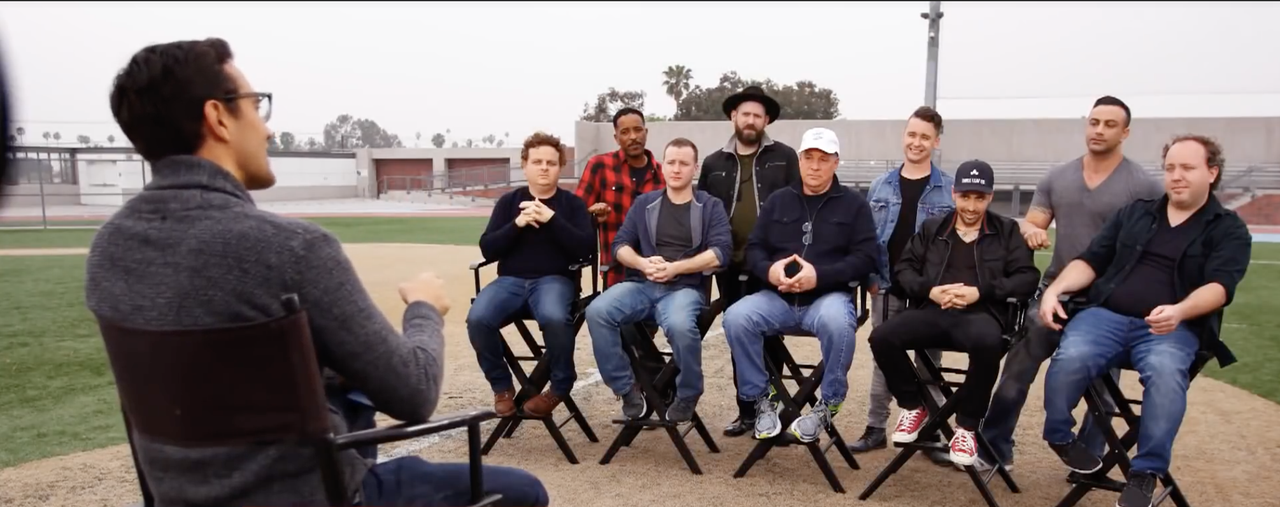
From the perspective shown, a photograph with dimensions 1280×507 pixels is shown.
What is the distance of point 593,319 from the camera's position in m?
5.11

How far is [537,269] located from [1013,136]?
1360 inches

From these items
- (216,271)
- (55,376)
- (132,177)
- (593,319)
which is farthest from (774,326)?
(132,177)

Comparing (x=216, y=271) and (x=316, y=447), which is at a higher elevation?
(x=216, y=271)

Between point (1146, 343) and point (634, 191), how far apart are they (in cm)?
324

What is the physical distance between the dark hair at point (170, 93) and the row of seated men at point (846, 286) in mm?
3071

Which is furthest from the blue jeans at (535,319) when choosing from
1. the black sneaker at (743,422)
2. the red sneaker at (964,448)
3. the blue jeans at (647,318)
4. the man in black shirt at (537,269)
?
the red sneaker at (964,448)

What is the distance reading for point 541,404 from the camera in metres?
5.27

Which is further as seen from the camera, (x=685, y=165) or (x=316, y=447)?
(x=685, y=165)

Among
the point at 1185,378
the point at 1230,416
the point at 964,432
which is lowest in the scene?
the point at 1230,416

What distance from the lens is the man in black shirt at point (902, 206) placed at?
17.2 ft

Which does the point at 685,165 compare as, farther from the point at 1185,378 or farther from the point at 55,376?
the point at 55,376

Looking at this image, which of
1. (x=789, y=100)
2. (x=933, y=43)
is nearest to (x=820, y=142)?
(x=933, y=43)

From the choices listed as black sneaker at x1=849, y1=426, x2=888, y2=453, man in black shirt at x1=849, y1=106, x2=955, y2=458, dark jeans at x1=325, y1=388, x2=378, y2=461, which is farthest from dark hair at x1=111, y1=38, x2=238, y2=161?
black sneaker at x1=849, y1=426, x2=888, y2=453

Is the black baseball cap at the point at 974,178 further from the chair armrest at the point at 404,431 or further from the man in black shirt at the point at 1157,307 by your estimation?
the chair armrest at the point at 404,431
